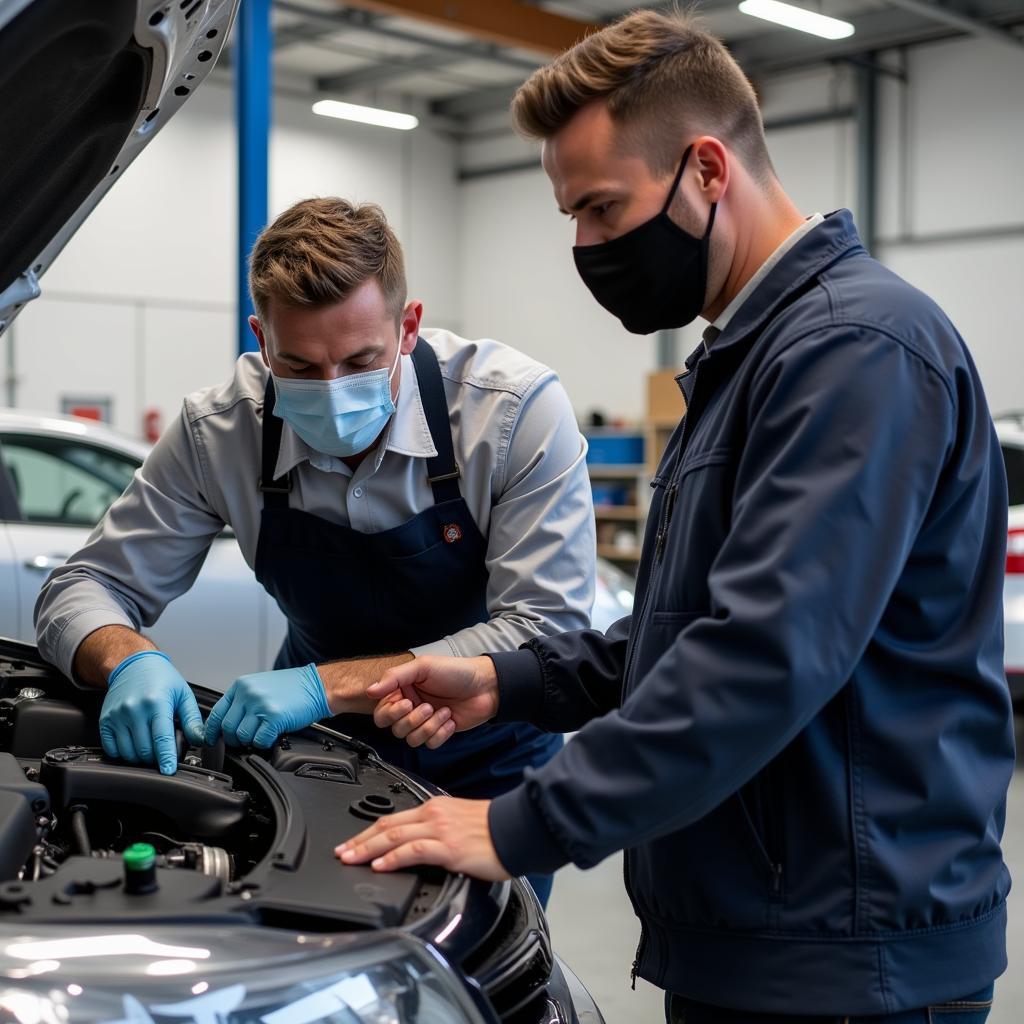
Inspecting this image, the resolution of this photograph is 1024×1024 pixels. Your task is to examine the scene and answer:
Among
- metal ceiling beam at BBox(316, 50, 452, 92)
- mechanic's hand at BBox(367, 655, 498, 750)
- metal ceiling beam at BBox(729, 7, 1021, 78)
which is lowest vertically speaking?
mechanic's hand at BBox(367, 655, 498, 750)

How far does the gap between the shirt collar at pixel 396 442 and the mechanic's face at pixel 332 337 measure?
4.2 inches

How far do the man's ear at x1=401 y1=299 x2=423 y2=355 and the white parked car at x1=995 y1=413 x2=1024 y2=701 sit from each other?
10.0 ft

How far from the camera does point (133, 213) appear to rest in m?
9.85

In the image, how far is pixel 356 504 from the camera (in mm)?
1796

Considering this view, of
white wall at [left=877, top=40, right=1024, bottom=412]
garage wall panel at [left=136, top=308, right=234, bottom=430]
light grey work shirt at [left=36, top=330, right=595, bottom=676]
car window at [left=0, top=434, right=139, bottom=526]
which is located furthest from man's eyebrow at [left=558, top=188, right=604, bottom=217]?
garage wall panel at [left=136, top=308, right=234, bottom=430]

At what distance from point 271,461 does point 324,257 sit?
1.16ft

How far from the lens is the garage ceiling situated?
7.79 meters

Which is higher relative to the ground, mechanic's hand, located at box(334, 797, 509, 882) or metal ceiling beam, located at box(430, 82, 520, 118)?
metal ceiling beam, located at box(430, 82, 520, 118)

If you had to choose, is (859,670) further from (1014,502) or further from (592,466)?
(592,466)

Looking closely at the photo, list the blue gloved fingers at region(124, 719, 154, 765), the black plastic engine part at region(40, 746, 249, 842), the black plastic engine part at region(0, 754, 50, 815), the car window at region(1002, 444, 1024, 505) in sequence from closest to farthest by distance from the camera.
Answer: the black plastic engine part at region(0, 754, 50, 815)
the black plastic engine part at region(40, 746, 249, 842)
the blue gloved fingers at region(124, 719, 154, 765)
the car window at region(1002, 444, 1024, 505)

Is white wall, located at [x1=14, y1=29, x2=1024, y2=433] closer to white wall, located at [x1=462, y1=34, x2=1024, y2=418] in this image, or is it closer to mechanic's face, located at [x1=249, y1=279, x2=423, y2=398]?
white wall, located at [x1=462, y1=34, x2=1024, y2=418]

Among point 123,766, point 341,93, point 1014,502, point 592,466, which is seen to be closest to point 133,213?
point 341,93

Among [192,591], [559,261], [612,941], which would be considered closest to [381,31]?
[559,261]

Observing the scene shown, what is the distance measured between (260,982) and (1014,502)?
4.10 meters
